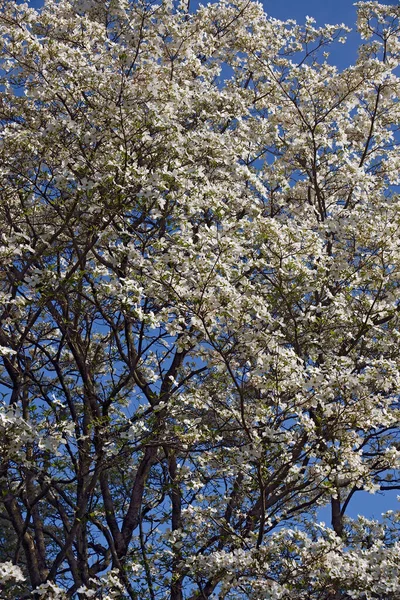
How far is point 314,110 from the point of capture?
1183 cm

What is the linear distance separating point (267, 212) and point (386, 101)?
8.51ft

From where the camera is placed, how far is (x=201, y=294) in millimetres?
7914

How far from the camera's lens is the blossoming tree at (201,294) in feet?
26.9

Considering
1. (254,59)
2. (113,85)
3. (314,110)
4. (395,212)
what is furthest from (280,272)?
(254,59)

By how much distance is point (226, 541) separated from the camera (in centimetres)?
878

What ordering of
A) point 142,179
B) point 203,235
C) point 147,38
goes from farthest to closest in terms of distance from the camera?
1. point 147,38
2. point 142,179
3. point 203,235

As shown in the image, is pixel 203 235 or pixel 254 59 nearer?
pixel 203 235

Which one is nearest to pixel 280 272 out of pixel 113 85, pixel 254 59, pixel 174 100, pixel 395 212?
pixel 395 212

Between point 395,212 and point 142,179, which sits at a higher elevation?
point 395,212

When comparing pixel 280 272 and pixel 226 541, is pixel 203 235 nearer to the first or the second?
pixel 280 272

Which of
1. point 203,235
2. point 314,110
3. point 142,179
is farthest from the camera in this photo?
point 314,110

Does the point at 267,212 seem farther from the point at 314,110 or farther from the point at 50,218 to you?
the point at 50,218

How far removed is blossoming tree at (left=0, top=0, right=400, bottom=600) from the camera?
26.9 ft

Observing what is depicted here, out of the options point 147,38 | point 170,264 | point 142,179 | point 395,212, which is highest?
point 147,38
